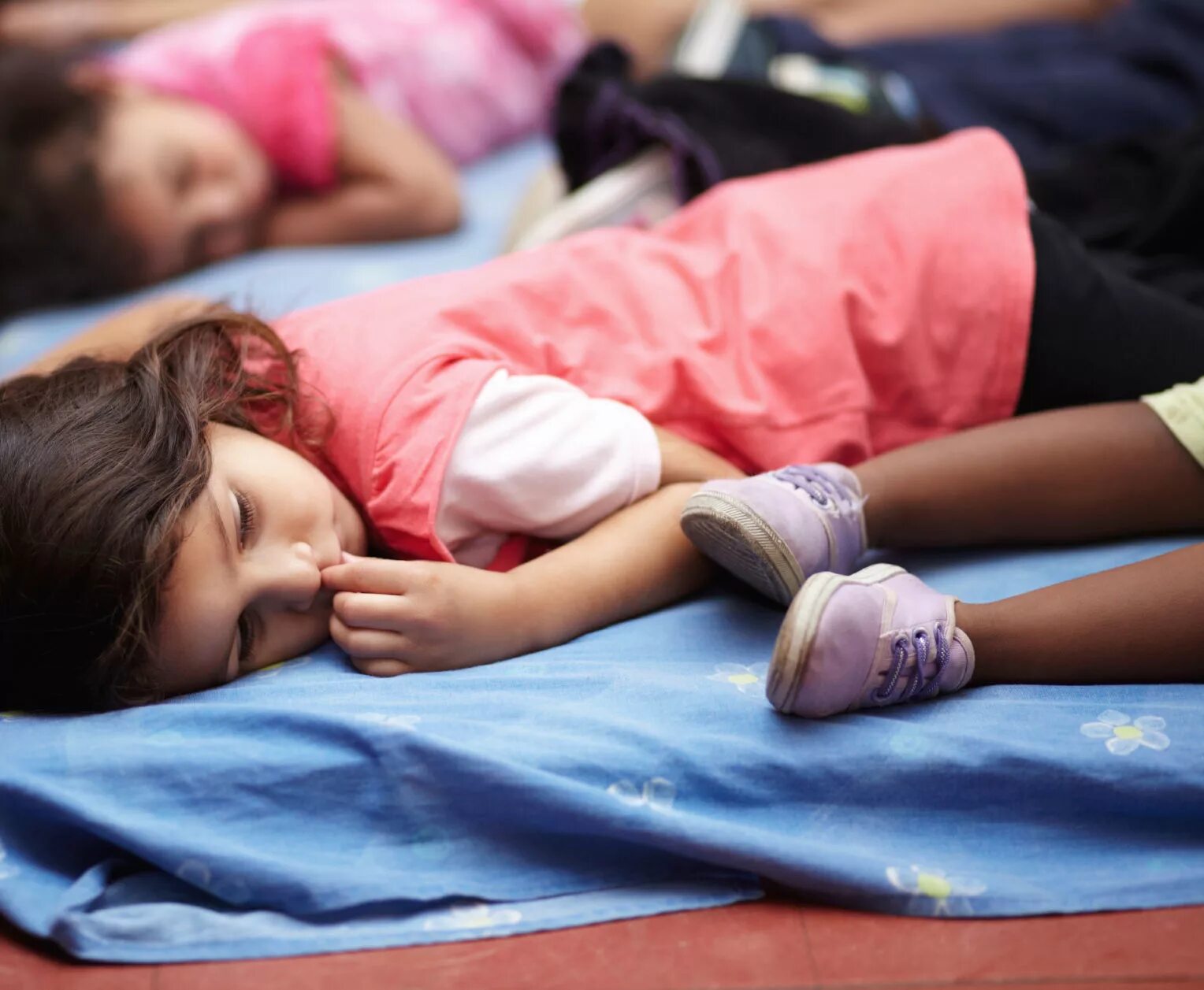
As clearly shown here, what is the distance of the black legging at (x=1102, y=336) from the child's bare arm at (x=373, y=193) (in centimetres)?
102

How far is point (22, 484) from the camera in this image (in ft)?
2.45

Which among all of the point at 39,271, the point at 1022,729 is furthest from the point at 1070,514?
the point at 39,271

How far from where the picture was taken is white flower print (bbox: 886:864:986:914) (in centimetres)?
69

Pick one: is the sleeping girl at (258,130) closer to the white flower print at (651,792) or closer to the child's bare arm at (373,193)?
the child's bare arm at (373,193)

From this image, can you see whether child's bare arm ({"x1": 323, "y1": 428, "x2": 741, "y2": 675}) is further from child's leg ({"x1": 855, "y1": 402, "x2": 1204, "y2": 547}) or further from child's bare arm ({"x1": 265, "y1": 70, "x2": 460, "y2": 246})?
child's bare arm ({"x1": 265, "y1": 70, "x2": 460, "y2": 246})

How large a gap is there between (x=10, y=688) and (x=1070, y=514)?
824mm

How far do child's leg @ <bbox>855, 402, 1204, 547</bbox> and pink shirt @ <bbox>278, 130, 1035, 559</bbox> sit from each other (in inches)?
3.4

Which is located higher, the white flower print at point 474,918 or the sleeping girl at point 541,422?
the sleeping girl at point 541,422

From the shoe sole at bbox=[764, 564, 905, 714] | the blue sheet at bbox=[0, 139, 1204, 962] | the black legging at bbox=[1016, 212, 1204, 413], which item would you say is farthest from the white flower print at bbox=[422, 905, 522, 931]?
the black legging at bbox=[1016, 212, 1204, 413]

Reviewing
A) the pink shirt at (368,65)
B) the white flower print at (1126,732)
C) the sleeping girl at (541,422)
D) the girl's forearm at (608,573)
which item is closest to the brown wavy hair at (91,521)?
the sleeping girl at (541,422)

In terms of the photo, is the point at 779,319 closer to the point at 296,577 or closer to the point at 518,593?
the point at 518,593

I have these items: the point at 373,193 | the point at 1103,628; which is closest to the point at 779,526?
the point at 1103,628

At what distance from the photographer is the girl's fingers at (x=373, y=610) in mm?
799

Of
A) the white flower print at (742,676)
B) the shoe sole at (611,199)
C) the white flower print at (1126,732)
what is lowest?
the white flower print at (1126,732)
